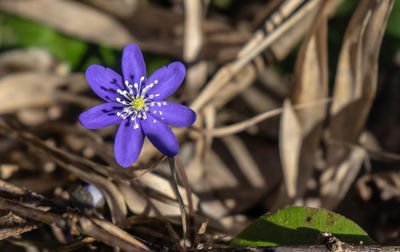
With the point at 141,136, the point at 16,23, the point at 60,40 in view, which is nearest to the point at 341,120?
the point at 141,136

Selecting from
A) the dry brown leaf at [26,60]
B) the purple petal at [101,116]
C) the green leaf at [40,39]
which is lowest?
the purple petal at [101,116]

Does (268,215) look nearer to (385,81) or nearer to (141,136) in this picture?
(141,136)

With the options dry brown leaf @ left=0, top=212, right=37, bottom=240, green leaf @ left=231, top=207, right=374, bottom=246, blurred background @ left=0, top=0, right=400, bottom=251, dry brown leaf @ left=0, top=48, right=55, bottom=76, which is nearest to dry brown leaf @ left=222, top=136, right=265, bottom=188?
blurred background @ left=0, top=0, right=400, bottom=251

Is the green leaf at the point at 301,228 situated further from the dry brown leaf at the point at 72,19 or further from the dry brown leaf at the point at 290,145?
the dry brown leaf at the point at 72,19

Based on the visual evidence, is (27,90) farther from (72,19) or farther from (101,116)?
(101,116)

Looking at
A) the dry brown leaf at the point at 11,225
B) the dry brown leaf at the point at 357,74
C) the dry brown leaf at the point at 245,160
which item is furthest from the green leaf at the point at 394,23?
the dry brown leaf at the point at 11,225

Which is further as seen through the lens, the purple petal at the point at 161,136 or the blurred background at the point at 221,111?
the blurred background at the point at 221,111

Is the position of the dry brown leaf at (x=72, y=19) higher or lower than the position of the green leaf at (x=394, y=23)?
higher

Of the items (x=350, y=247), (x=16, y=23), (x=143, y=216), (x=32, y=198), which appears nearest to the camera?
(x=350, y=247)
